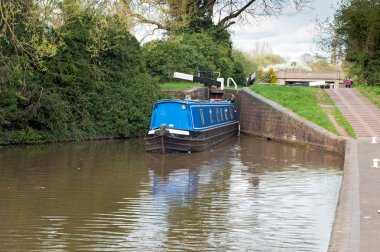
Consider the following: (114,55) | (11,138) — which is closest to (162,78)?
(114,55)

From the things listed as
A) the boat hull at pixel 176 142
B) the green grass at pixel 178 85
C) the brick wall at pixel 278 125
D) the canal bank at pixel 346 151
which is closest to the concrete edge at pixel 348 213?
the canal bank at pixel 346 151

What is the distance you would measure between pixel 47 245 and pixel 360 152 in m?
9.62

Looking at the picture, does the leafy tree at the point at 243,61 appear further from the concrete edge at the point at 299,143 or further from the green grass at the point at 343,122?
A: the green grass at the point at 343,122

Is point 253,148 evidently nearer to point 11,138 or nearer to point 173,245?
point 11,138

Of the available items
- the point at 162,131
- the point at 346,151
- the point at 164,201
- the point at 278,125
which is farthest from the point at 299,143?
the point at 164,201

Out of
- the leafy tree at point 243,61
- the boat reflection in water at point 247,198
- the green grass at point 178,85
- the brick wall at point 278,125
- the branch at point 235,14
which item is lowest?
the boat reflection in water at point 247,198

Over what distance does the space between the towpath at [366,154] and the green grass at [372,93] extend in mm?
204

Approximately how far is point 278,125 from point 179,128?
19.5 ft

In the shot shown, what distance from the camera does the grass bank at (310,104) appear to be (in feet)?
68.4

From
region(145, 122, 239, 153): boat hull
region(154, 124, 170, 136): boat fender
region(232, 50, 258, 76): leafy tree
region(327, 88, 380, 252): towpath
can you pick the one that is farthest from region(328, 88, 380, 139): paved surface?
region(232, 50, 258, 76): leafy tree

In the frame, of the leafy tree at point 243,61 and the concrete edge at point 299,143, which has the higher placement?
the leafy tree at point 243,61

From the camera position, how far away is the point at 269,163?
15.7 m

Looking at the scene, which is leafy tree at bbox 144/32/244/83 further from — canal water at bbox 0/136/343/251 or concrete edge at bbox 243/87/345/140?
canal water at bbox 0/136/343/251

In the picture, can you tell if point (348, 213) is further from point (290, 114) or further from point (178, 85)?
point (178, 85)
